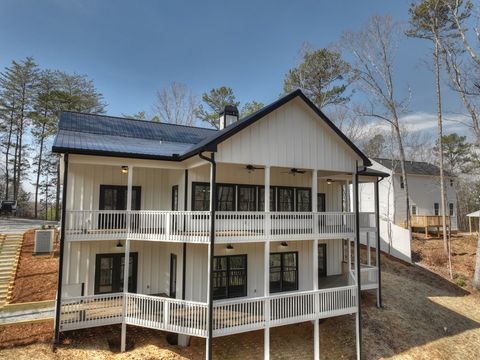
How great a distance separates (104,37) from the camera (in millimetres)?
20156

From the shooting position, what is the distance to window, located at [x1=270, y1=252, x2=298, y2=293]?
42.8ft

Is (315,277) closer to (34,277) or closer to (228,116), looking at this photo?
(228,116)

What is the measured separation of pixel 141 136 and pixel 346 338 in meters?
12.6

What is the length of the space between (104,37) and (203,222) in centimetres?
1642

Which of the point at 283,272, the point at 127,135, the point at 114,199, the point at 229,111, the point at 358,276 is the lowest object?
the point at 283,272

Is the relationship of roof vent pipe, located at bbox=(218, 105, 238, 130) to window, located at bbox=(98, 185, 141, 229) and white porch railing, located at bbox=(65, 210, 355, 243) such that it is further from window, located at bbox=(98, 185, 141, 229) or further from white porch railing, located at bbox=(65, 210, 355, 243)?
white porch railing, located at bbox=(65, 210, 355, 243)

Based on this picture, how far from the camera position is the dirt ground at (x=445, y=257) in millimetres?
20617

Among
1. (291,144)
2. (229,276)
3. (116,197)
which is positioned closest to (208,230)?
(229,276)

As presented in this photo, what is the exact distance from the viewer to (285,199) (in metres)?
14.1

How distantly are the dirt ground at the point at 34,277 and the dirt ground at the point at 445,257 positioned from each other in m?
22.4

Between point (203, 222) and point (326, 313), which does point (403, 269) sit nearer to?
point (326, 313)

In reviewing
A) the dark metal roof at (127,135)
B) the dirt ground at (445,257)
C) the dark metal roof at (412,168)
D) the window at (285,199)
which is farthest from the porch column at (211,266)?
the dark metal roof at (412,168)

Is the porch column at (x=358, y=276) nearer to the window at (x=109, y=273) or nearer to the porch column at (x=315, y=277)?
the porch column at (x=315, y=277)

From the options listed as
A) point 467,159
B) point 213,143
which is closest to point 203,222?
point 213,143
